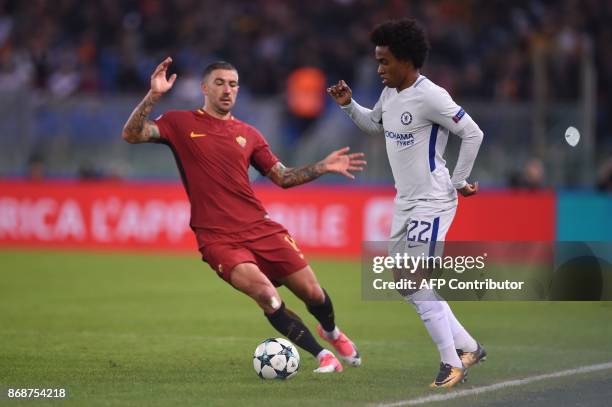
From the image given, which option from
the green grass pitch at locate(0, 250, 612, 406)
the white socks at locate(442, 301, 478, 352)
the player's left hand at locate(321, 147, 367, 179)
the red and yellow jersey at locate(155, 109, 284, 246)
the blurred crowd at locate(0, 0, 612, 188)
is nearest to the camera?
the green grass pitch at locate(0, 250, 612, 406)

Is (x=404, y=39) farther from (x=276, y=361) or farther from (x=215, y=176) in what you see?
(x=276, y=361)

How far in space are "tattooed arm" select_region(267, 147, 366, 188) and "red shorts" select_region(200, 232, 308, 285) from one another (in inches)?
18.4

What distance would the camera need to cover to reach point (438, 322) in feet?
26.3

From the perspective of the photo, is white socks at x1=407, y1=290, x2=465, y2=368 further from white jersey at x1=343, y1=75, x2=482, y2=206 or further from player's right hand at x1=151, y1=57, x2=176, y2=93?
player's right hand at x1=151, y1=57, x2=176, y2=93

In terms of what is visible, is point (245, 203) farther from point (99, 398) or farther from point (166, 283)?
point (166, 283)

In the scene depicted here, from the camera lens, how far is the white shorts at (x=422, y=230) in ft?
26.5

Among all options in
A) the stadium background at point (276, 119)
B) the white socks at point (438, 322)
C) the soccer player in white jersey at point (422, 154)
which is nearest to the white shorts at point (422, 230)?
the soccer player in white jersey at point (422, 154)

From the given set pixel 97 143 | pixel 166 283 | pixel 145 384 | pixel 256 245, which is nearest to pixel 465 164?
pixel 256 245

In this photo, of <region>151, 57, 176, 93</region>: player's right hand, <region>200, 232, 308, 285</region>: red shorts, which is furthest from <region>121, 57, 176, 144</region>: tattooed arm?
<region>200, 232, 308, 285</region>: red shorts

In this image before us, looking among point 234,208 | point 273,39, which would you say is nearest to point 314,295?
point 234,208

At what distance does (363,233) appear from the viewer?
19.9 m

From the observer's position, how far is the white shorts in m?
8.09

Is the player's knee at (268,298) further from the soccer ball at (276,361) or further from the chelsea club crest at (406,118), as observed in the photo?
the chelsea club crest at (406,118)

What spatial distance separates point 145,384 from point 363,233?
472 inches
